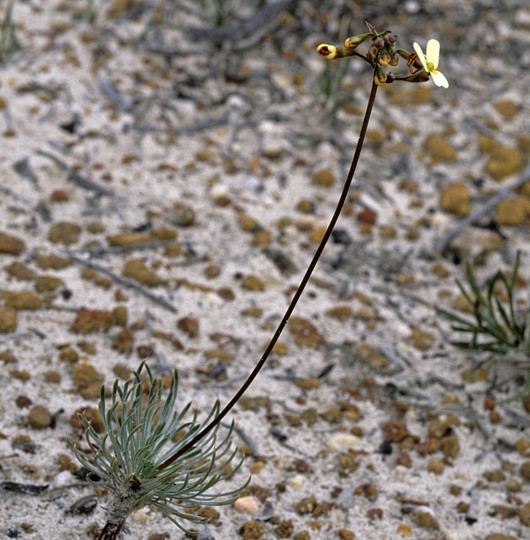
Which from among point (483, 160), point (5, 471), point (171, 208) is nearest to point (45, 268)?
point (171, 208)

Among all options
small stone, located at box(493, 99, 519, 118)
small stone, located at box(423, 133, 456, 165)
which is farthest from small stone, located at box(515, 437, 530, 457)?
small stone, located at box(493, 99, 519, 118)

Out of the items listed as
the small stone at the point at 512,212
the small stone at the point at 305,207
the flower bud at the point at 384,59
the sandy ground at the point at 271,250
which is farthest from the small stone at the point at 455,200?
the flower bud at the point at 384,59

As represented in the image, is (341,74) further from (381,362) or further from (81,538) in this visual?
(81,538)

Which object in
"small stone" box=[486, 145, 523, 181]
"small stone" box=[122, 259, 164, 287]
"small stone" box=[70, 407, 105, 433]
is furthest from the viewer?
"small stone" box=[486, 145, 523, 181]

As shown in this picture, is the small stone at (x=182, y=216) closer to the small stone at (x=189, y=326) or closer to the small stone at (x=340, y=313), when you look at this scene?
the small stone at (x=189, y=326)

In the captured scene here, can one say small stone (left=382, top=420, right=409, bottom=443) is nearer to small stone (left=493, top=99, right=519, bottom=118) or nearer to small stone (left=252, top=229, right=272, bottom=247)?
small stone (left=252, top=229, right=272, bottom=247)

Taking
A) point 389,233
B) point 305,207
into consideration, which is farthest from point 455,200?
point 305,207
